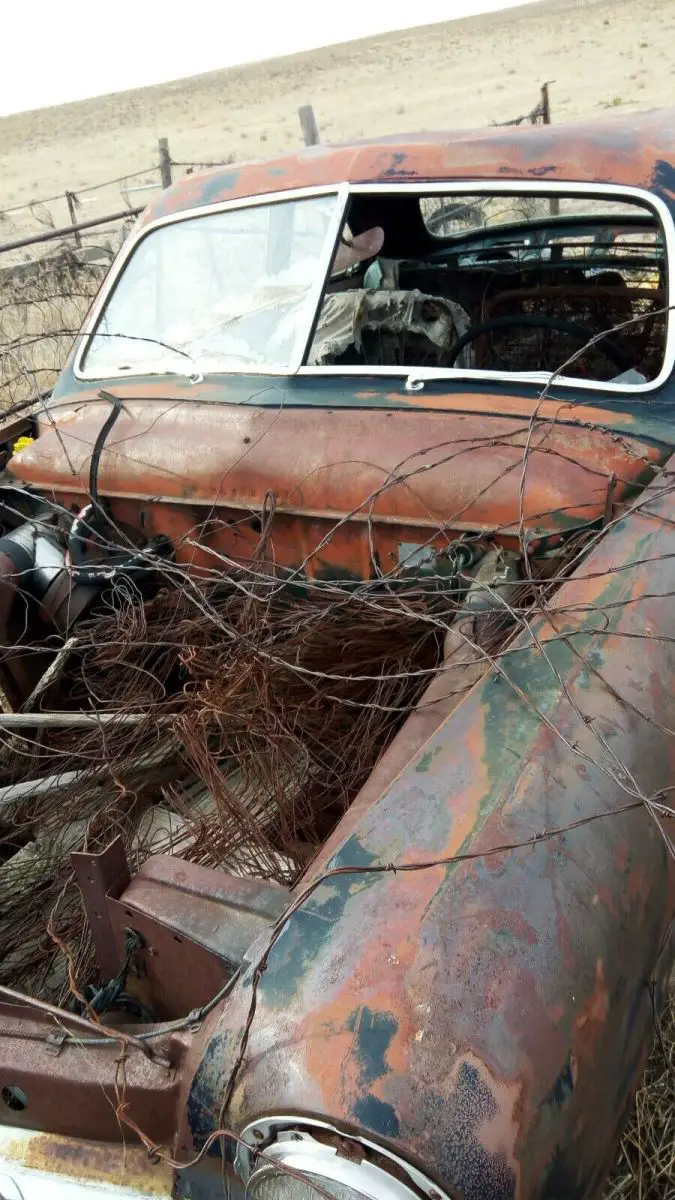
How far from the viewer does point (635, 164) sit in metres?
2.54

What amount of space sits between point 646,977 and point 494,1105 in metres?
0.44

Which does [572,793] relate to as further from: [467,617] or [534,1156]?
[467,617]

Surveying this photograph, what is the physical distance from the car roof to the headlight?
2479 mm

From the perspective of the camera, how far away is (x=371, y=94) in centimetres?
4056

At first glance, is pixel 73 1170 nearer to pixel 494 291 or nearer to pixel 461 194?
pixel 461 194

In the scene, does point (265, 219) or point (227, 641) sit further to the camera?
point (265, 219)

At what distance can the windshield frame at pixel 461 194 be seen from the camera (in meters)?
2.47

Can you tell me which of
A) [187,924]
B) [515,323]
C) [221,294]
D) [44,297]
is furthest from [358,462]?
[44,297]

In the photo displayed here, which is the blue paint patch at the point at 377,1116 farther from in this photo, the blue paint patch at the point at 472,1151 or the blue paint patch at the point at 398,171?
the blue paint patch at the point at 398,171

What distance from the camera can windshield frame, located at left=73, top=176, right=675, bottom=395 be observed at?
2467mm

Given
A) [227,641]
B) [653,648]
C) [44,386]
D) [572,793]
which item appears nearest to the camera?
[572,793]

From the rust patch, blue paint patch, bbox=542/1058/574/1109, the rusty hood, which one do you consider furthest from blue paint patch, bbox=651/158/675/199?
the rust patch

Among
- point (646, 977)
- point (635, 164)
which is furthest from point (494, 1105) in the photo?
point (635, 164)

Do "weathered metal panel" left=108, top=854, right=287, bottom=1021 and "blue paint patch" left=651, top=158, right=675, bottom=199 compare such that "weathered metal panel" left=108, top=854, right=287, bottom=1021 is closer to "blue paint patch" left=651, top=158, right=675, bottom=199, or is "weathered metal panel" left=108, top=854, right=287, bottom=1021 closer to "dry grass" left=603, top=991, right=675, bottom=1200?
"dry grass" left=603, top=991, right=675, bottom=1200
